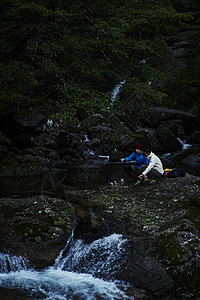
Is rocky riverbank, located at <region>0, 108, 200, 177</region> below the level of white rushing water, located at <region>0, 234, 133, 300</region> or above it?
below

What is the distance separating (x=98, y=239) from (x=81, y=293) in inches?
64.8

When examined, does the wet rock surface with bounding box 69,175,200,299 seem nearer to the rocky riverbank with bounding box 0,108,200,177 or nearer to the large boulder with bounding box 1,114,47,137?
the rocky riverbank with bounding box 0,108,200,177

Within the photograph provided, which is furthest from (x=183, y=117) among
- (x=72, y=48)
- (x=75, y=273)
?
(x=75, y=273)

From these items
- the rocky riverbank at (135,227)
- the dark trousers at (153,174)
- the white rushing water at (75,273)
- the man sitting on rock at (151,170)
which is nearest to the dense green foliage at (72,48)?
the man sitting on rock at (151,170)

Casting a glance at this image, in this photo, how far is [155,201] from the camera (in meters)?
8.90

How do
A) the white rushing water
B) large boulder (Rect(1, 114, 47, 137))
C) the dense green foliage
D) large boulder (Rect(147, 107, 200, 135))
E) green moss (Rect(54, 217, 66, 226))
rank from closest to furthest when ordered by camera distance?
the white rushing water → green moss (Rect(54, 217, 66, 226)) → the dense green foliage → large boulder (Rect(1, 114, 47, 137)) → large boulder (Rect(147, 107, 200, 135))

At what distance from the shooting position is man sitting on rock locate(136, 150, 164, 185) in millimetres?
10188

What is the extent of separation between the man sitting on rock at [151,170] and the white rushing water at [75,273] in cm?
348

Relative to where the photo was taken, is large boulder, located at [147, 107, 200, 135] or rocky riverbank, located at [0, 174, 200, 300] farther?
large boulder, located at [147, 107, 200, 135]

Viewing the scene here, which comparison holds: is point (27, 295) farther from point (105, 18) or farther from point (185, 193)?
point (105, 18)

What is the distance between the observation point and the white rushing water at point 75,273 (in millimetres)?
6078

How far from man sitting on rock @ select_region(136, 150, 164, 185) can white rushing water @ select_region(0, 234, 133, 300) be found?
3.48 meters

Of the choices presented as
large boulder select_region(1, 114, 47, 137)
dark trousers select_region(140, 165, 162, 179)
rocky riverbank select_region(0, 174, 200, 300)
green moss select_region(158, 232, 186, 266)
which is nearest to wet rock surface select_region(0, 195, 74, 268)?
rocky riverbank select_region(0, 174, 200, 300)

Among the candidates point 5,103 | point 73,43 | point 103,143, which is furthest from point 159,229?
point 103,143
